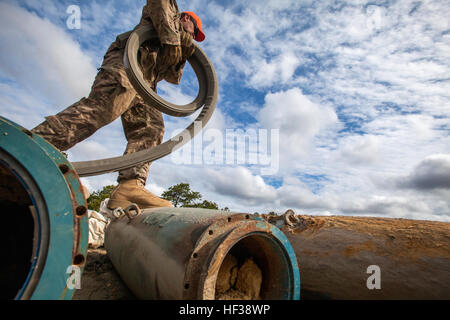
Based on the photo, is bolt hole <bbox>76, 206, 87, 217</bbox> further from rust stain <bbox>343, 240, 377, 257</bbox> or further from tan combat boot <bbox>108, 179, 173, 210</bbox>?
tan combat boot <bbox>108, 179, 173, 210</bbox>

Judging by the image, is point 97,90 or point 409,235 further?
point 97,90

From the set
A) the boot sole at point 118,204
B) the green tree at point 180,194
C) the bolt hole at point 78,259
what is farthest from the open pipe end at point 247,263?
the green tree at point 180,194

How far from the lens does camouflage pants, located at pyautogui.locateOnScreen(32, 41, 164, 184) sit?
2180 millimetres

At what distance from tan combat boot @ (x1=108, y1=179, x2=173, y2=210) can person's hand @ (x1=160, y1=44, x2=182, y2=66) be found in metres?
1.73

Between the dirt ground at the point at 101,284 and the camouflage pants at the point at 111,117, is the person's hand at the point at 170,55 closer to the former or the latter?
the camouflage pants at the point at 111,117

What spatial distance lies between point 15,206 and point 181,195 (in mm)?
13259

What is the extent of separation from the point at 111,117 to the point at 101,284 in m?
1.72

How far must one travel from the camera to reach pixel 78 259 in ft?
2.53

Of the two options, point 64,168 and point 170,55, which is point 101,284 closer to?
point 64,168

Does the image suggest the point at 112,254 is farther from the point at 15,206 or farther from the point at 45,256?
the point at 45,256

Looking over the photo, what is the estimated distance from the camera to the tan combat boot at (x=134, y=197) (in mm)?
2705

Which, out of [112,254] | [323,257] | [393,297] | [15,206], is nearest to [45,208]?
[15,206]

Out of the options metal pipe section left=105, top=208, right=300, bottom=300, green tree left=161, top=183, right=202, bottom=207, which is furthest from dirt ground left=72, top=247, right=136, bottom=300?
green tree left=161, top=183, right=202, bottom=207

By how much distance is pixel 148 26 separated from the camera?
9.93 feet
